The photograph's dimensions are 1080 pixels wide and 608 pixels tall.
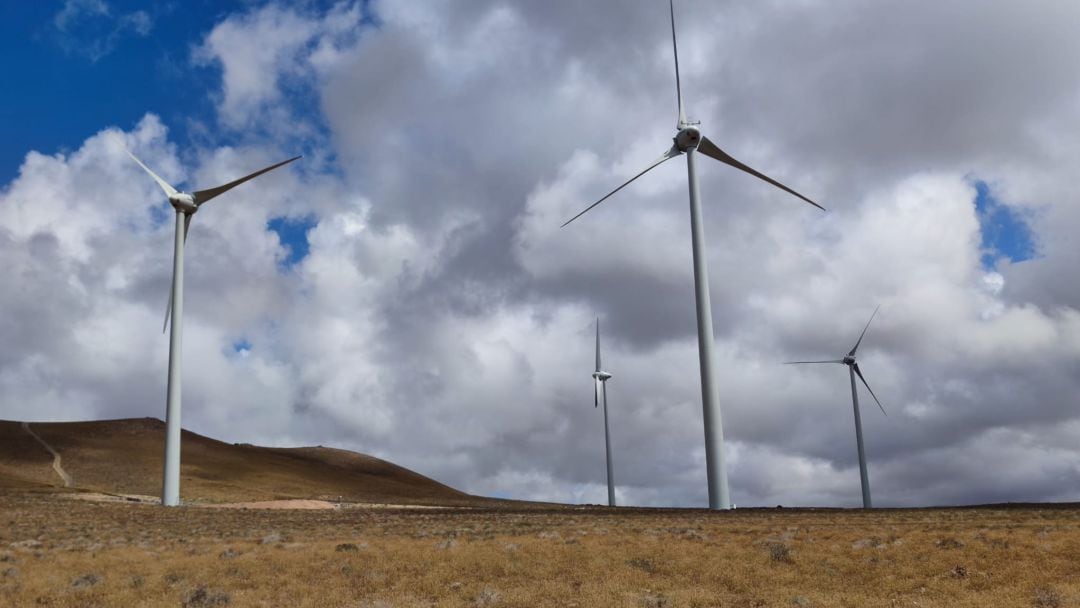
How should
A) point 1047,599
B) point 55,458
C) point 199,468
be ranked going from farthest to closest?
point 199,468 → point 55,458 → point 1047,599

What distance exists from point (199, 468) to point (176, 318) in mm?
55470

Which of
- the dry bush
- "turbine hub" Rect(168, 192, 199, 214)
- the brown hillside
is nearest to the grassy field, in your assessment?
the dry bush

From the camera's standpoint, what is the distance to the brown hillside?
4114 inches

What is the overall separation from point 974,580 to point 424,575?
17.0 meters

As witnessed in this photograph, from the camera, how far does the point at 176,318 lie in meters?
75.4

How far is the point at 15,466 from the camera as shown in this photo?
112312 mm

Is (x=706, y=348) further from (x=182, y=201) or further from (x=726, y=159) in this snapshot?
(x=182, y=201)

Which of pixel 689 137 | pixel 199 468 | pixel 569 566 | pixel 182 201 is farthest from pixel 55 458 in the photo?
pixel 569 566

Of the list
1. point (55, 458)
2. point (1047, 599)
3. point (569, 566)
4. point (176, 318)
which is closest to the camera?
point (1047, 599)

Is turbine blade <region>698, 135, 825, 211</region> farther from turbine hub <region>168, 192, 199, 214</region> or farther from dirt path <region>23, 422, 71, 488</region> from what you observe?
dirt path <region>23, 422, 71, 488</region>

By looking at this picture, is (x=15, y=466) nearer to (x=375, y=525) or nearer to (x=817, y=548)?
(x=375, y=525)

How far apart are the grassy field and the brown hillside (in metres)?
53.9

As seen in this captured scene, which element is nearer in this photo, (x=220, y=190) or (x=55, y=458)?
(x=220, y=190)

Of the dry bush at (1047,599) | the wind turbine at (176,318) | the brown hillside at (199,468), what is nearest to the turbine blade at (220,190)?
the wind turbine at (176,318)
